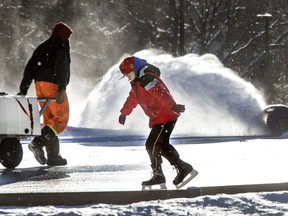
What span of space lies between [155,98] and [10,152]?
10.6ft

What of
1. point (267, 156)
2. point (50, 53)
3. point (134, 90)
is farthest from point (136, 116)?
point (134, 90)

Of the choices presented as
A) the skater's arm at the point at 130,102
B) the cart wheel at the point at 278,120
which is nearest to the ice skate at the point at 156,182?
the skater's arm at the point at 130,102

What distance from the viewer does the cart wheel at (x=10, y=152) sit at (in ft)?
37.4

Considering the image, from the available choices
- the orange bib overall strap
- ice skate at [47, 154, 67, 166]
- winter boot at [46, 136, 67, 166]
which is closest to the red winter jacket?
the orange bib overall strap

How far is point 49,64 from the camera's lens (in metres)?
11.5

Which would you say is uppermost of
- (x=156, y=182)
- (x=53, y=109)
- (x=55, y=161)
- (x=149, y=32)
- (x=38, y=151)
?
(x=149, y=32)

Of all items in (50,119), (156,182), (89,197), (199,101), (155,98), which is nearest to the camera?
(89,197)

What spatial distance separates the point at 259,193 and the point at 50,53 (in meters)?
4.25

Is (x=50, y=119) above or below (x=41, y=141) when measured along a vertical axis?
above

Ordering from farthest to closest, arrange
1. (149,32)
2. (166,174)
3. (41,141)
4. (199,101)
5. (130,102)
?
(149,32), (199,101), (41,141), (166,174), (130,102)

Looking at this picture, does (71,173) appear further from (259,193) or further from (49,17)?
(49,17)

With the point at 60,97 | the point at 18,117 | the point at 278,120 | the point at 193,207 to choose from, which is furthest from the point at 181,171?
the point at 278,120

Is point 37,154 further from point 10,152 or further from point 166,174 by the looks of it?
point 166,174

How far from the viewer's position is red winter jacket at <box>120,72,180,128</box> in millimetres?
8906
